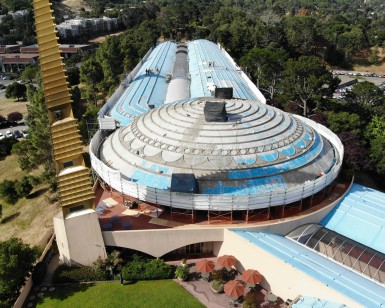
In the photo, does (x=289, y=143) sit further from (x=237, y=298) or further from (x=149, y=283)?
(x=149, y=283)

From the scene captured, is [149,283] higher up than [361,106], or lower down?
lower down

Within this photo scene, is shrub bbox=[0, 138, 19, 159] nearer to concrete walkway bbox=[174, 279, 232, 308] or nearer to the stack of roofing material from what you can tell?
the stack of roofing material

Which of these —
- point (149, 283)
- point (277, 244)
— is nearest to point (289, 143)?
point (277, 244)

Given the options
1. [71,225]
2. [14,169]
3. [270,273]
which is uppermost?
[71,225]

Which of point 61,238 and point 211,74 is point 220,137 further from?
point 211,74

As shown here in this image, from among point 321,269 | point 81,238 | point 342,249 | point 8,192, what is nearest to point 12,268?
point 81,238

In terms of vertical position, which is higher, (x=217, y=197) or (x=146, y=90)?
(x=146, y=90)

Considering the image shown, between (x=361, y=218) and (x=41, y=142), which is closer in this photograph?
(x=361, y=218)
